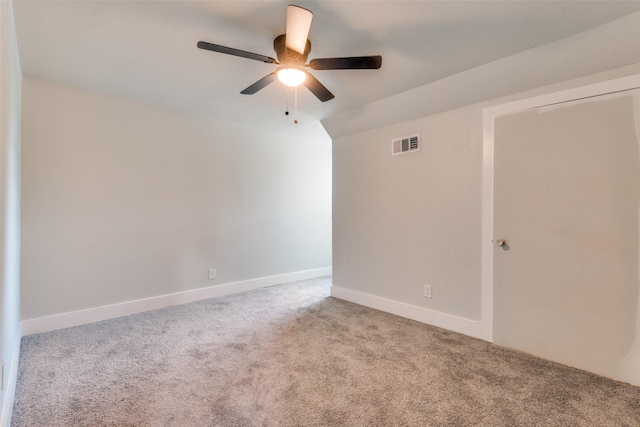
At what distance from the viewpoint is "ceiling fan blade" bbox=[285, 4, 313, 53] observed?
1595 mm

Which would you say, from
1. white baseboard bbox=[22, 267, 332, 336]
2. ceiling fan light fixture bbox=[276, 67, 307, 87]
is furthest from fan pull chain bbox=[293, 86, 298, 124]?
white baseboard bbox=[22, 267, 332, 336]

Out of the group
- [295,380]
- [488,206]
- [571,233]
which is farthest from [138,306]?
[571,233]

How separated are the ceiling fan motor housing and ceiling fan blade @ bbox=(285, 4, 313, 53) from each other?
44mm

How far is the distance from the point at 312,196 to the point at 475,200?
286 centimetres

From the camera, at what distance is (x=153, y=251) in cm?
349

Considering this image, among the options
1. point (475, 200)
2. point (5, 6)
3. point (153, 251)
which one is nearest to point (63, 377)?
point (153, 251)

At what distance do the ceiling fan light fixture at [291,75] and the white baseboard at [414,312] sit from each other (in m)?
2.46

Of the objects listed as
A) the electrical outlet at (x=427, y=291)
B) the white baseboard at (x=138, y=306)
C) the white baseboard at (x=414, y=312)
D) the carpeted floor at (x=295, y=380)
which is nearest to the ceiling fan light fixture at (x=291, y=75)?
the carpeted floor at (x=295, y=380)

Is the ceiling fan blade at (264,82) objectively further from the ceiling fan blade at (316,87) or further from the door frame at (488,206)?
the door frame at (488,206)

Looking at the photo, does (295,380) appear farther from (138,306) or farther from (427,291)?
(138,306)

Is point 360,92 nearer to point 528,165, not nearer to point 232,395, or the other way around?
point 528,165

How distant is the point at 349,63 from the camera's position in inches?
75.1

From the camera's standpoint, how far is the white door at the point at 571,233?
2.03 metres

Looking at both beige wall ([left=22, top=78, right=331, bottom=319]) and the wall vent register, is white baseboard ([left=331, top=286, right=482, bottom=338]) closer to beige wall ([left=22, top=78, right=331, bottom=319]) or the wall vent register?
beige wall ([left=22, top=78, right=331, bottom=319])
